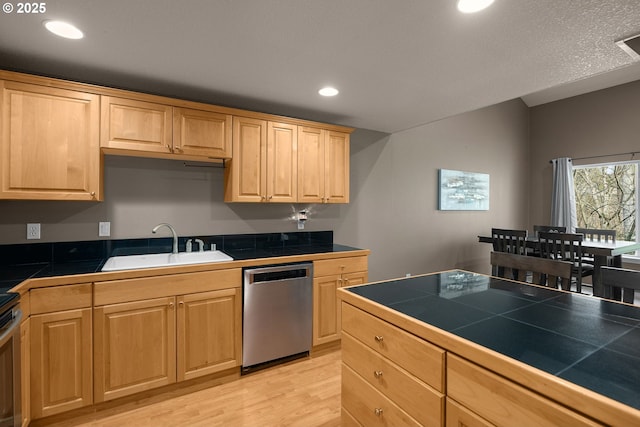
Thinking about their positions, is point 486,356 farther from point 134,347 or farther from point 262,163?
point 262,163

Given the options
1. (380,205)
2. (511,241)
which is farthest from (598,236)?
(380,205)

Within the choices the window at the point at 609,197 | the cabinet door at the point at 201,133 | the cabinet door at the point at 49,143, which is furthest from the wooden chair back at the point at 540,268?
the window at the point at 609,197

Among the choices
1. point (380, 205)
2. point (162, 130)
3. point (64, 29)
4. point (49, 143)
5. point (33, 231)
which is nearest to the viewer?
point (64, 29)

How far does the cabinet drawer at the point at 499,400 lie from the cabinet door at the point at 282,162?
217cm

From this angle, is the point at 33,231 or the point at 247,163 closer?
the point at 33,231

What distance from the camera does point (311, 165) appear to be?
10.2 ft

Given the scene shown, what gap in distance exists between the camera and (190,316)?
2264mm

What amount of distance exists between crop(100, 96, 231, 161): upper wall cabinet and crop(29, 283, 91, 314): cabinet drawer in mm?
983

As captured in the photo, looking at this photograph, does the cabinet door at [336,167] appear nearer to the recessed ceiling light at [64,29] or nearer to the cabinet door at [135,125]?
the cabinet door at [135,125]

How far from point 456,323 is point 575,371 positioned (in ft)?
1.26

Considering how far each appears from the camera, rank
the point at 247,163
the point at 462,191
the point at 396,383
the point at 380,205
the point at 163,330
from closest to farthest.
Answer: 1. the point at 396,383
2. the point at 163,330
3. the point at 247,163
4. the point at 380,205
5. the point at 462,191

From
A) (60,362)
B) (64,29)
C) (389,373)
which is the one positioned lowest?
(60,362)

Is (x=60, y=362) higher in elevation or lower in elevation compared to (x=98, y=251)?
lower

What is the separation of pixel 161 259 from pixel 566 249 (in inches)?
165
